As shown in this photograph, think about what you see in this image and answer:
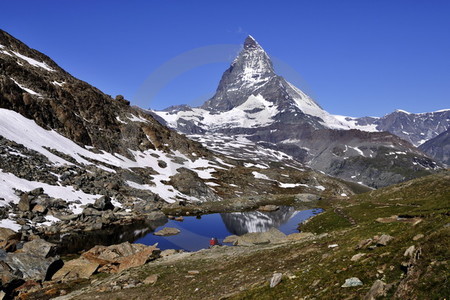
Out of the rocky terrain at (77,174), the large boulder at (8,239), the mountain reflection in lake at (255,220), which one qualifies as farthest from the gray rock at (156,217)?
the large boulder at (8,239)

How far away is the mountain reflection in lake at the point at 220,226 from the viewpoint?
60.7 m

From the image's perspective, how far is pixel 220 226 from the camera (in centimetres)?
7975

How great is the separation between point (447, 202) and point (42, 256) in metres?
52.9

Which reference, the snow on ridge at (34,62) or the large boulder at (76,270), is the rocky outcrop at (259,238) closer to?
the large boulder at (76,270)

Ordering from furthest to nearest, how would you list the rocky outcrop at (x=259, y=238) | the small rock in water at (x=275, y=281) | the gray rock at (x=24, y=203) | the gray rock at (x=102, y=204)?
the gray rock at (x=102, y=204), the gray rock at (x=24, y=203), the rocky outcrop at (x=259, y=238), the small rock in water at (x=275, y=281)

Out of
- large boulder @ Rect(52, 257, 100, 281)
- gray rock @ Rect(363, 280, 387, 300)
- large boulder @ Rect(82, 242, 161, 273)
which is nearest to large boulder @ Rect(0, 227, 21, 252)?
large boulder @ Rect(82, 242, 161, 273)

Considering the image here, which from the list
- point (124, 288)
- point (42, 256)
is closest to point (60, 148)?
point (42, 256)

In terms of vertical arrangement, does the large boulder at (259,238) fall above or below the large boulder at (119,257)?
above

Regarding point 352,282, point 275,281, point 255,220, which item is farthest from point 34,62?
point 352,282

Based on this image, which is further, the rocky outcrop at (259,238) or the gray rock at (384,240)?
the rocky outcrop at (259,238)

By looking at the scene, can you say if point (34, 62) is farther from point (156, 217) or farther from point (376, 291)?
point (376, 291)

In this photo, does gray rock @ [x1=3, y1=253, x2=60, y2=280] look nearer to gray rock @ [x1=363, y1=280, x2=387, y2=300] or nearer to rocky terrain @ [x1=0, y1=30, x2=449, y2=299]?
rocky terrain @ [x1=0, y1=30, x2=449, y2=299]

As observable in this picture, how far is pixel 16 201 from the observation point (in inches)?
2606

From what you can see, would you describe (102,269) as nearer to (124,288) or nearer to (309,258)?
(124,288)
